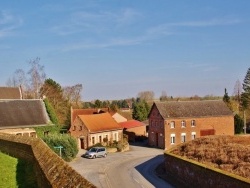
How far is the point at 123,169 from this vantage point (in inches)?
1462

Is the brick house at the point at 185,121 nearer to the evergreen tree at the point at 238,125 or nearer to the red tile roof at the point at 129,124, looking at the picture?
the evergreen tree at the point at 238,125

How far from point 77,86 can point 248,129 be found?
141ft

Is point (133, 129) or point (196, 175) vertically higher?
point (133, 129)

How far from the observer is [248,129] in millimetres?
69875

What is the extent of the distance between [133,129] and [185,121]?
41.5ft

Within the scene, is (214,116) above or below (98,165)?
above

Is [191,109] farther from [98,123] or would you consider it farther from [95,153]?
[95,153]

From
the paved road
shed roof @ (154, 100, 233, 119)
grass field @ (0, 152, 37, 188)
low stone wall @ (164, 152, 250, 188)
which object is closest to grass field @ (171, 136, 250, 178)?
low stone wall @ (164, 152, 250, 188)

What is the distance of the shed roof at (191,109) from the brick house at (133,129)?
9909 mm

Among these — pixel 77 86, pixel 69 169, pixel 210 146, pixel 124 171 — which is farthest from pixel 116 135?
pixel 69 169

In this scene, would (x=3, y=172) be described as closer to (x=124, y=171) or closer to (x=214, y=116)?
(x=124, y=171)

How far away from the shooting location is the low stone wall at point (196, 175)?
21.9m

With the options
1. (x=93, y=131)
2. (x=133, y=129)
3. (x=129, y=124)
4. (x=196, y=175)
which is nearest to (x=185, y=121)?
(x=133, y=129)

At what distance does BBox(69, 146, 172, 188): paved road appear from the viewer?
1207 inches
